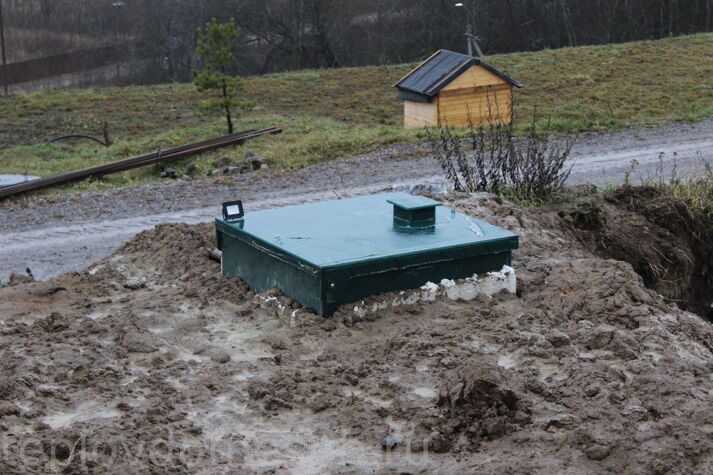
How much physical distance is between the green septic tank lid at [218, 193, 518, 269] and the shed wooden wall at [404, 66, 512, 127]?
1031 centimetres

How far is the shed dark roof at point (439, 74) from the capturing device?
16.8 meters

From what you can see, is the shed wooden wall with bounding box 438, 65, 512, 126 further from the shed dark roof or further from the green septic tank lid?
the green septic tank lid

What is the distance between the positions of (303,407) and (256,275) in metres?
1.68

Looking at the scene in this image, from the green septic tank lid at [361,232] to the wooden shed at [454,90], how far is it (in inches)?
404

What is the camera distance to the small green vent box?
550 centimetres

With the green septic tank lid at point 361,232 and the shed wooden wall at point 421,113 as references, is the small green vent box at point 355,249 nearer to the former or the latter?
the green septic tank lid at point 361,232

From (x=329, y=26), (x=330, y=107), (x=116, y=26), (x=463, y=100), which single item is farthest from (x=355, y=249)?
(x=329, y=26)

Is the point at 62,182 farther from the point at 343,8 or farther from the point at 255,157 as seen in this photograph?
the point at 343,8

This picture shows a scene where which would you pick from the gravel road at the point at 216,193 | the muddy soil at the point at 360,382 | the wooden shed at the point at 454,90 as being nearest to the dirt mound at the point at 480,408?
the muddy soil at the point at 360,382

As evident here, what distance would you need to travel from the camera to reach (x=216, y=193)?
11.9 metres

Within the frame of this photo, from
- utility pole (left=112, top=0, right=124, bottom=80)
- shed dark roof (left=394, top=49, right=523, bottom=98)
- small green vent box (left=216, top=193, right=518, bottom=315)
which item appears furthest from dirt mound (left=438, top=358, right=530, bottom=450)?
utility pole (left=112, top=0, right=124, bottom=80)

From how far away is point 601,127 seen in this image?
51.4ft

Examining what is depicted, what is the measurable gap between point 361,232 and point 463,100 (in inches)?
454

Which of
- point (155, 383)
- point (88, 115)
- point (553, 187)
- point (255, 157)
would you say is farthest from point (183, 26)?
point (155, 383)
